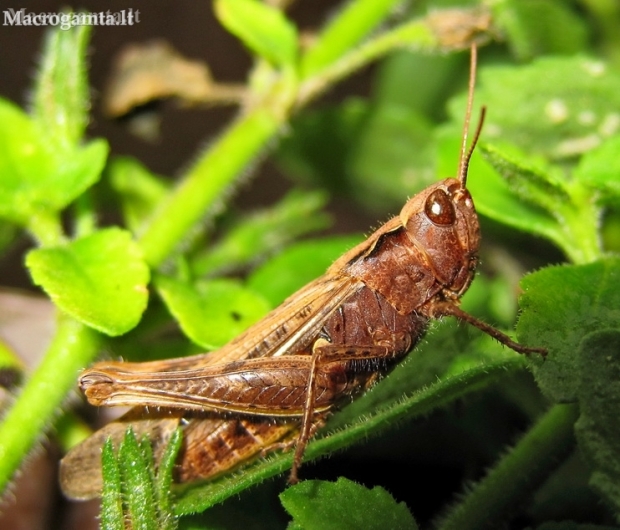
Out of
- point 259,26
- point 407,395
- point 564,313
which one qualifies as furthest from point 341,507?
point 259,26

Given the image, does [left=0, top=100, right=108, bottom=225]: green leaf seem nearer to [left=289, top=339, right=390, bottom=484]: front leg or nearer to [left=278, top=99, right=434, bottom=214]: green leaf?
[left=289, top=339, right=390, bottom=484]: front leg

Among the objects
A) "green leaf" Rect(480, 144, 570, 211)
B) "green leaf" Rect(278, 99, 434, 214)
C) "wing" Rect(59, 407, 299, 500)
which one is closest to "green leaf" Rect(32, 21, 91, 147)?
"wing" Rect(59, 407, 299, 500)

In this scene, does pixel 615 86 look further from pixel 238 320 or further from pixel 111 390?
pixel 111 390

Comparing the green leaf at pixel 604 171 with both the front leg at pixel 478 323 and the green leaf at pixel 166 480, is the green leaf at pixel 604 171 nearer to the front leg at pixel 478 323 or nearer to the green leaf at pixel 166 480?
the front leg at pixel 478 323

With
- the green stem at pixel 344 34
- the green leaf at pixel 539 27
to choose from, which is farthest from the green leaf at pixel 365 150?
the green leaf at pixel 539 27

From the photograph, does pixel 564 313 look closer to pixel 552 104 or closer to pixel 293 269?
pixel 552 104

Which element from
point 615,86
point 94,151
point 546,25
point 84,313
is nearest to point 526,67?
point 615,86
